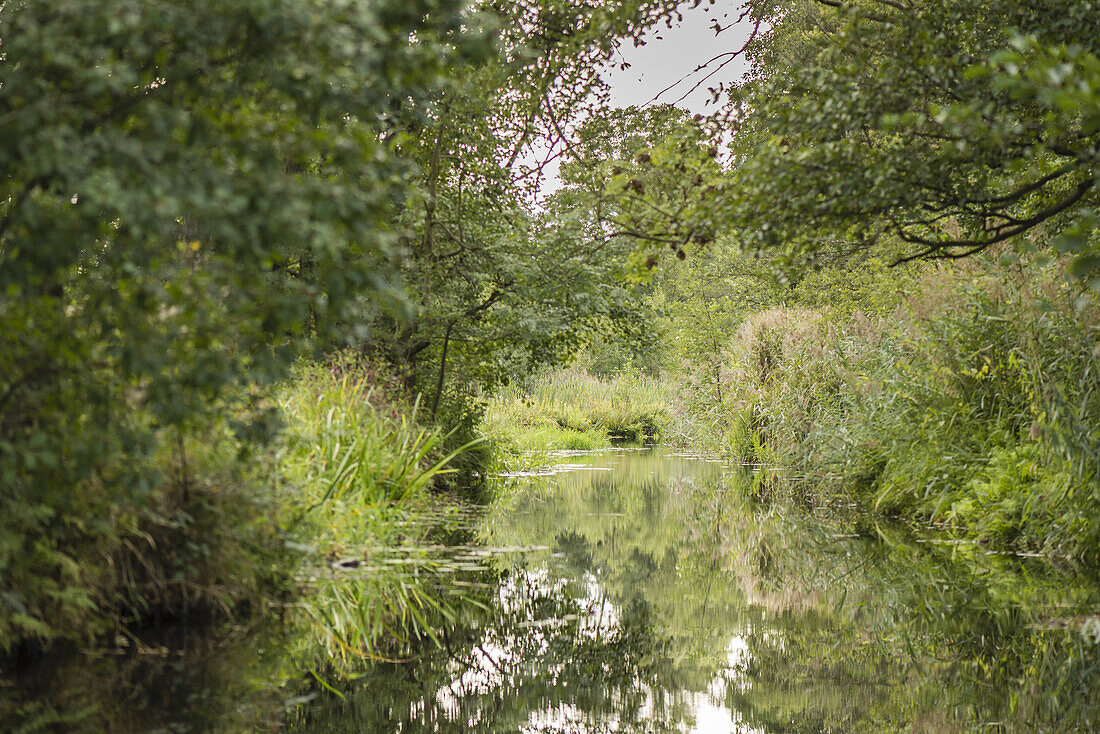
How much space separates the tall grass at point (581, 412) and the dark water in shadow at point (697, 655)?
12.0 m

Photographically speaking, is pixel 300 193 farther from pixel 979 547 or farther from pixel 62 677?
pixel 979 547

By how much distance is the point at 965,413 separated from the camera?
331 inches

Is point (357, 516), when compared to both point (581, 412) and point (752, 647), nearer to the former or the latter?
point (752, 647)

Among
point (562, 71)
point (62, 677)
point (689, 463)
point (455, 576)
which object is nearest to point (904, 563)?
point (455, 576)

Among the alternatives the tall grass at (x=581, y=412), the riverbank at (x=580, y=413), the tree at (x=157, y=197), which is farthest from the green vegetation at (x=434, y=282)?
the tall grass at (x=581, y=412)

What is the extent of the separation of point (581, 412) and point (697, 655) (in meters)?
20.9

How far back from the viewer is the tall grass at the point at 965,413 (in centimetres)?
664

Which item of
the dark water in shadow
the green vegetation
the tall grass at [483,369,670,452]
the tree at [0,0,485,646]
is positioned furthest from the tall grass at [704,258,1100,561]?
the tall grass at [483,369,670,452]

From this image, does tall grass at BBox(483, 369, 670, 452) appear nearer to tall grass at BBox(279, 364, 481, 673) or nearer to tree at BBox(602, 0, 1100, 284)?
tall grass at BBox(279, 364, 481, 673)

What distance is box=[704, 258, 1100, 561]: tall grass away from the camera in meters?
6.64

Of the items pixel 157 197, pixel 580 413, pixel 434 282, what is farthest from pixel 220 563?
pixel 580 413

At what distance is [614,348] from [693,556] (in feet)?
94.1

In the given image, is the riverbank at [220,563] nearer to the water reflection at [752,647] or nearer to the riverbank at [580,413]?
the water reflection at [752,647]

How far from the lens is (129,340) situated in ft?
9.77
